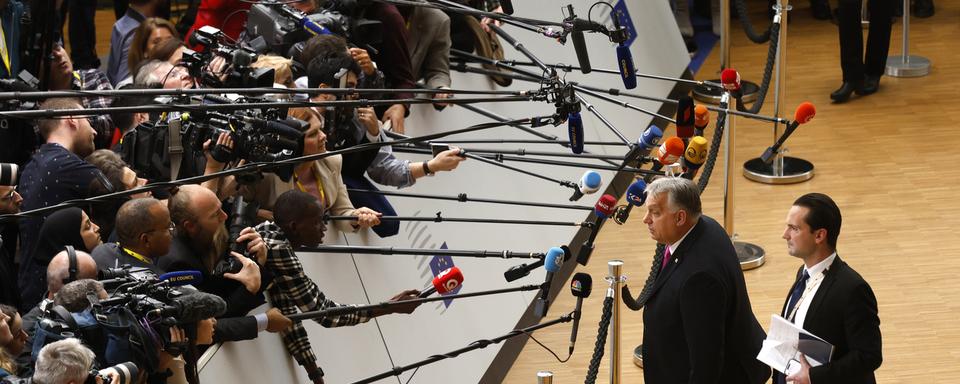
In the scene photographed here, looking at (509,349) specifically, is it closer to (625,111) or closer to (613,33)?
(613,33)

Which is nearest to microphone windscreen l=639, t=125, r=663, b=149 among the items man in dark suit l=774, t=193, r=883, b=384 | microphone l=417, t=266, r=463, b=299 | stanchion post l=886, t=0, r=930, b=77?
man in dark suit l=774, t=193, r=883, b=384

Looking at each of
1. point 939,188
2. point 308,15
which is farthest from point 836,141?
point 308,15

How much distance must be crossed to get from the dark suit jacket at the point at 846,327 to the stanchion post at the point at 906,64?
633 cm

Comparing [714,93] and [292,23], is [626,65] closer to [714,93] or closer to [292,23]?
[292,23]

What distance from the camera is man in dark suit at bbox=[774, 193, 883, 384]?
4.29m

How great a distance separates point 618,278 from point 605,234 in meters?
3.19

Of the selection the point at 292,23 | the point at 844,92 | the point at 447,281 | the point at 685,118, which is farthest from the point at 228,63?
the point at 844,92

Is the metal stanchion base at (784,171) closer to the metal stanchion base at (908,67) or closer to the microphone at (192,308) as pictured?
the metal stanchion base at (908,67)

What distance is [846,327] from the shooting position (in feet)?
14.2

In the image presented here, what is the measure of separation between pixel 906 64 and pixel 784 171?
2375 millimetres

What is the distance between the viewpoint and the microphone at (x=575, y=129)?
4320mm

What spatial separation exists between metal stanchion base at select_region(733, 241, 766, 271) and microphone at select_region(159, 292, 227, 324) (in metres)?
4.17

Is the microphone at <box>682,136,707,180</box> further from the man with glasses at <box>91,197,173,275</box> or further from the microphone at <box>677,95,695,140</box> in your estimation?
the man with glasses at <box>91,197,173,275</box>

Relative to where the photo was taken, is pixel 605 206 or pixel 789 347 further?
pixel 605 206
